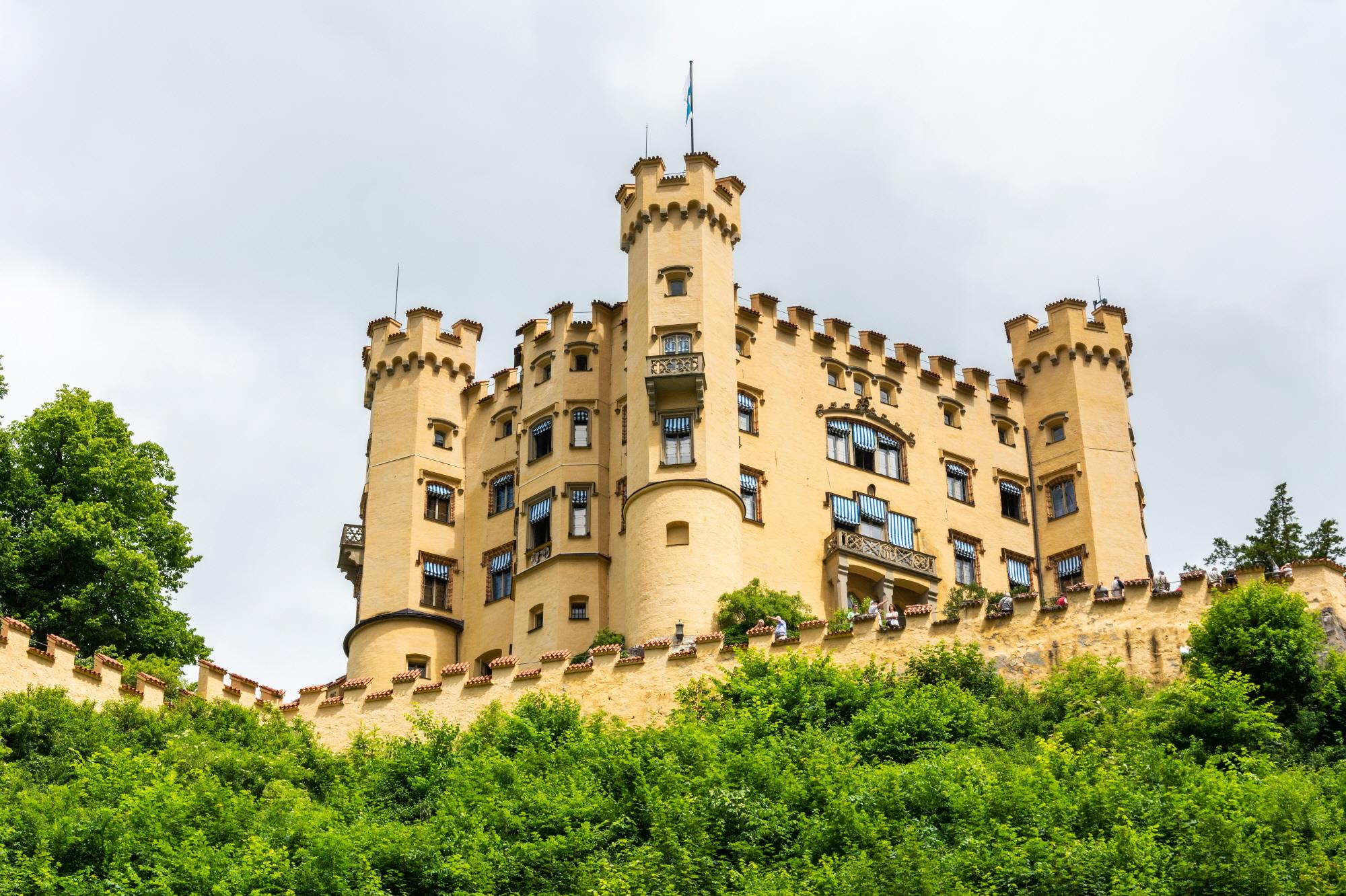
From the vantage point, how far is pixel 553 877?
34.6 meters

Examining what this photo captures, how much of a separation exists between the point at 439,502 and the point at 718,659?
17.6m

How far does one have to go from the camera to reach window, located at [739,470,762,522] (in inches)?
2267

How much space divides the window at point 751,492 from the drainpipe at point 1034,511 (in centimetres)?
986

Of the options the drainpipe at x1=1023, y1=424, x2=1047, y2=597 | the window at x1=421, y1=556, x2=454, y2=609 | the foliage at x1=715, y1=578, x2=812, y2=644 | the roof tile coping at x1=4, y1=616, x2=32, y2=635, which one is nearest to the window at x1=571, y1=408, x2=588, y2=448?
the window at x1=421, y1=556, x2=454, y2=609

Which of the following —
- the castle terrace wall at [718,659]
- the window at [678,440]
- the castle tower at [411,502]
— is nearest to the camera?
the castle terrace wall at [718,659]

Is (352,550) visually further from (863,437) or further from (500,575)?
(863,437)

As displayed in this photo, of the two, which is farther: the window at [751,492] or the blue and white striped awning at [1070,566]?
the blue and white striped awning at [1070,566]

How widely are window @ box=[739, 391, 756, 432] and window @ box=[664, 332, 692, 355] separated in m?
2.64

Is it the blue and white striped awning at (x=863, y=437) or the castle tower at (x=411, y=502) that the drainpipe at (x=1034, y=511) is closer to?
the blue and white striped awning at (x=863, y=437)

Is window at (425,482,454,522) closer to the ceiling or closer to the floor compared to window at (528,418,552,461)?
closer to the floor

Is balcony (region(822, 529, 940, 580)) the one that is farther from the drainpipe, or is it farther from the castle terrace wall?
the castle terrace wall

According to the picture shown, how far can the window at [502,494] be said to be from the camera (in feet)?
202

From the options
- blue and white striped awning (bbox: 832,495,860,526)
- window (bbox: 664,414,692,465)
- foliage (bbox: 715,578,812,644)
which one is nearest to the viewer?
foliage (bbox: 715,578,812,644)

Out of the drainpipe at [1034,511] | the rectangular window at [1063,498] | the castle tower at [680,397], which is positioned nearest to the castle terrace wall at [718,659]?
the castle tower at [680,397]
